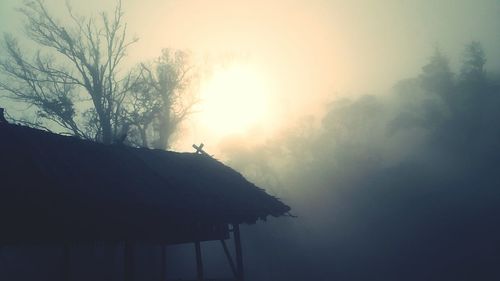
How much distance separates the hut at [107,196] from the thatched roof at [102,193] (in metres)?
0.02

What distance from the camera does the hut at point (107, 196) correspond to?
677 centimetres

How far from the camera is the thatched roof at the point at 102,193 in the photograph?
6758mm

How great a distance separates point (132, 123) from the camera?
25531 mm

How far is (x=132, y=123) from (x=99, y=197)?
60.8ft

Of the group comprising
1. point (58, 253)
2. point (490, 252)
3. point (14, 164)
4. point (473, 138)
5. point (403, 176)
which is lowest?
point (490, 252)

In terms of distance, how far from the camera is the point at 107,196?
26.1ft

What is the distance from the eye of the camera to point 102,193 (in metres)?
7.98

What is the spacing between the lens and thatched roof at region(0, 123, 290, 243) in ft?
22.2

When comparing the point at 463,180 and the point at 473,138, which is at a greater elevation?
the point at 473,138

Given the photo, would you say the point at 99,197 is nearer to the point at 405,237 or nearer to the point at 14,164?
the point at 14,164

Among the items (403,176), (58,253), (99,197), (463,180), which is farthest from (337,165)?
(99,197)

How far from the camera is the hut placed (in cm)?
677

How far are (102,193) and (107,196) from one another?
14 centimetres

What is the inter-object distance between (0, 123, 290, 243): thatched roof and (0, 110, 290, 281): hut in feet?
0.05
